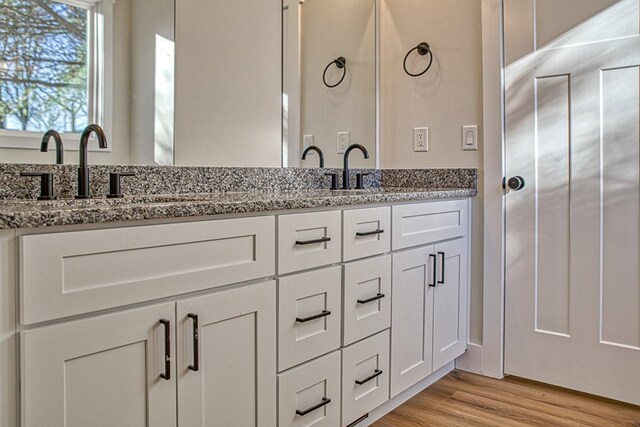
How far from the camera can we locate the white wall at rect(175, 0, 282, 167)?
2025mm

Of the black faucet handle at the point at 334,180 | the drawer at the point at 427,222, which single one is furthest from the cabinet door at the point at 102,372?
the black faucet handle at the point at 334,180

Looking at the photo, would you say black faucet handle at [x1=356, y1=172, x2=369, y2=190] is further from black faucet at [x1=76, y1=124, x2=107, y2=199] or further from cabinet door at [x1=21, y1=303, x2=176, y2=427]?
cabinet door at [x1=21, y1=303, x2=176, y2=427]

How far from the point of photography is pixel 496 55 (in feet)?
7.91

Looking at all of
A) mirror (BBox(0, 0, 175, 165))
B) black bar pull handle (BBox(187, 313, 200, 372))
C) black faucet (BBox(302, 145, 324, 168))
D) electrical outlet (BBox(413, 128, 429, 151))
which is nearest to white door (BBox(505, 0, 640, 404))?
electrical outlet (BBox(413, 128, 429, 151))

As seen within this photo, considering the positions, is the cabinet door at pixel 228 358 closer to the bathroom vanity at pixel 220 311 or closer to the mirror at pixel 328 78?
the bathroom vanity at pixel 220 311

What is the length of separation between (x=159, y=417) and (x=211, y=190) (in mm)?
988

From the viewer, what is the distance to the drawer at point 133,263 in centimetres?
101

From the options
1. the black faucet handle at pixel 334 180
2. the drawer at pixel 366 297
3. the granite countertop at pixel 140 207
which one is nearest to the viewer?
the granite countertop at pixel 140 207

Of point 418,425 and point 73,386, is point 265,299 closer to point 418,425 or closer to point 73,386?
point 73,386

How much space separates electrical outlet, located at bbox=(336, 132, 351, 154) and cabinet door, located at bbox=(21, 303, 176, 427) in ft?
5.39

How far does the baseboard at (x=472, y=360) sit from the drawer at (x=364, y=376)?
725mm

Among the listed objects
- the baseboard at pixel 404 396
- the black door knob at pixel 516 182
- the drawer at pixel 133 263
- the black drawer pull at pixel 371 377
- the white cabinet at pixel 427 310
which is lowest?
the baseboard at pixel 404 396

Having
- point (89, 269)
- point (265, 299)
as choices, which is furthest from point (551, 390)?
point (89, 269)

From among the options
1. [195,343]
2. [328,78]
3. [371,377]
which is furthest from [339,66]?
[195,343]
